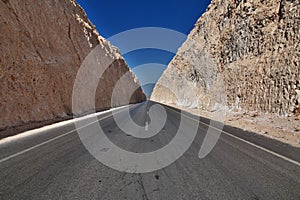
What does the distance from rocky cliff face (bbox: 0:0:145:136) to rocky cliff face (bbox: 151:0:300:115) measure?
16.2m

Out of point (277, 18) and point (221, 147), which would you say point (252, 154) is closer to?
point (221, 147)

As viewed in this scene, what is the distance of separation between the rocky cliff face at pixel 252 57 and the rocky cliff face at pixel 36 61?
16.2 metres

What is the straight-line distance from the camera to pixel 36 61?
A: 1191cm

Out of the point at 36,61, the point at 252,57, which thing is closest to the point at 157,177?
the point at 36,61

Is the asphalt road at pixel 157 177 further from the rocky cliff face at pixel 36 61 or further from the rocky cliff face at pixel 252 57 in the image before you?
the rocky cliff face at pixel 252 57

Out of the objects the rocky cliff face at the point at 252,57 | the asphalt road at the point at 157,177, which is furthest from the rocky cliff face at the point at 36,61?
the rocky cliff face at the point at 252,57

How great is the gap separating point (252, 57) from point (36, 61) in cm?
1943

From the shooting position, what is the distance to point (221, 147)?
5.32 meters

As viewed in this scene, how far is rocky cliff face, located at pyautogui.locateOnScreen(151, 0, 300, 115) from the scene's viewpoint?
12.6m

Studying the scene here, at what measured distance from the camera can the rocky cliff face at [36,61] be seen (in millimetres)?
9461

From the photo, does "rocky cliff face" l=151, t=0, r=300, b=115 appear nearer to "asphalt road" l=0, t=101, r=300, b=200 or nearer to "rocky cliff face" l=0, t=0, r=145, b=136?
"asphalt road" l=0, t=101, r=300, b=200

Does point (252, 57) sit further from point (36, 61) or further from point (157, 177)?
point (36, 61)

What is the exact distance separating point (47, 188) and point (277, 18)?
20157 mm

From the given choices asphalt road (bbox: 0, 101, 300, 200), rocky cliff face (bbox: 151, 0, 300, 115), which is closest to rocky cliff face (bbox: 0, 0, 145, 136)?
asphalt road (bbox: 0, 101, 300, 200)
